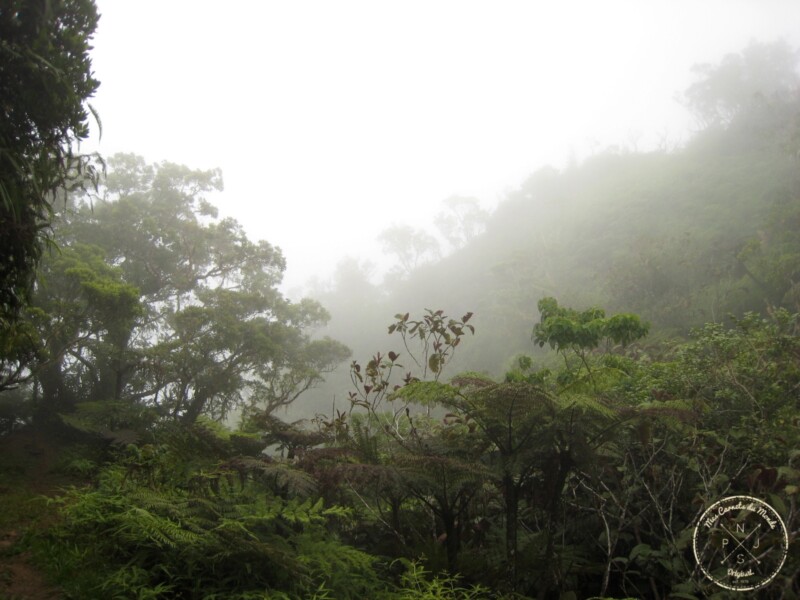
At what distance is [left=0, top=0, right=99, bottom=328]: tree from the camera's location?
4539mm

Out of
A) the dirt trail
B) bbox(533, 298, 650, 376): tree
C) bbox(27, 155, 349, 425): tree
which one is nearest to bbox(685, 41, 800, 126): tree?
bbox(27, 155, 349, 425): tree

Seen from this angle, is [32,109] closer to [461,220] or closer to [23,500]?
[23,500]

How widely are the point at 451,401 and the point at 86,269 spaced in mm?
9767

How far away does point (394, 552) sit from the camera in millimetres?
3955

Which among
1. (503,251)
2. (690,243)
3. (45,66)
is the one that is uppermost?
(503,251)

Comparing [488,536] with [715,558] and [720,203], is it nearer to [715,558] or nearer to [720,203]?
[715,558]

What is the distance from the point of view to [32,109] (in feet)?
15.9

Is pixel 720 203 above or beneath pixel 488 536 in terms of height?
above

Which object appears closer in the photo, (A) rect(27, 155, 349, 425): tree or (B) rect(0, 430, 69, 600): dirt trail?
(B) rect(0, 430, 69, 600): dirt trail

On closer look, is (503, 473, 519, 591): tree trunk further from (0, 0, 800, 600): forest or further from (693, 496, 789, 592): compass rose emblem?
(693, 496, 789, 592): compass rose emblem

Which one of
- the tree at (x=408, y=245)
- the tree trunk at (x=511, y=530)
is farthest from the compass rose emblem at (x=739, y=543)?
the tree at (x=408, y=245)

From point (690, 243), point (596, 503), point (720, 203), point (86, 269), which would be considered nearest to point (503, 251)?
point (720, 203)

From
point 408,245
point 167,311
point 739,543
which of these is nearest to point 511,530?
point 739,543

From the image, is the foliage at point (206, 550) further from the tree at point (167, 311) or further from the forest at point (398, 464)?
the tree at point (167, 311)
